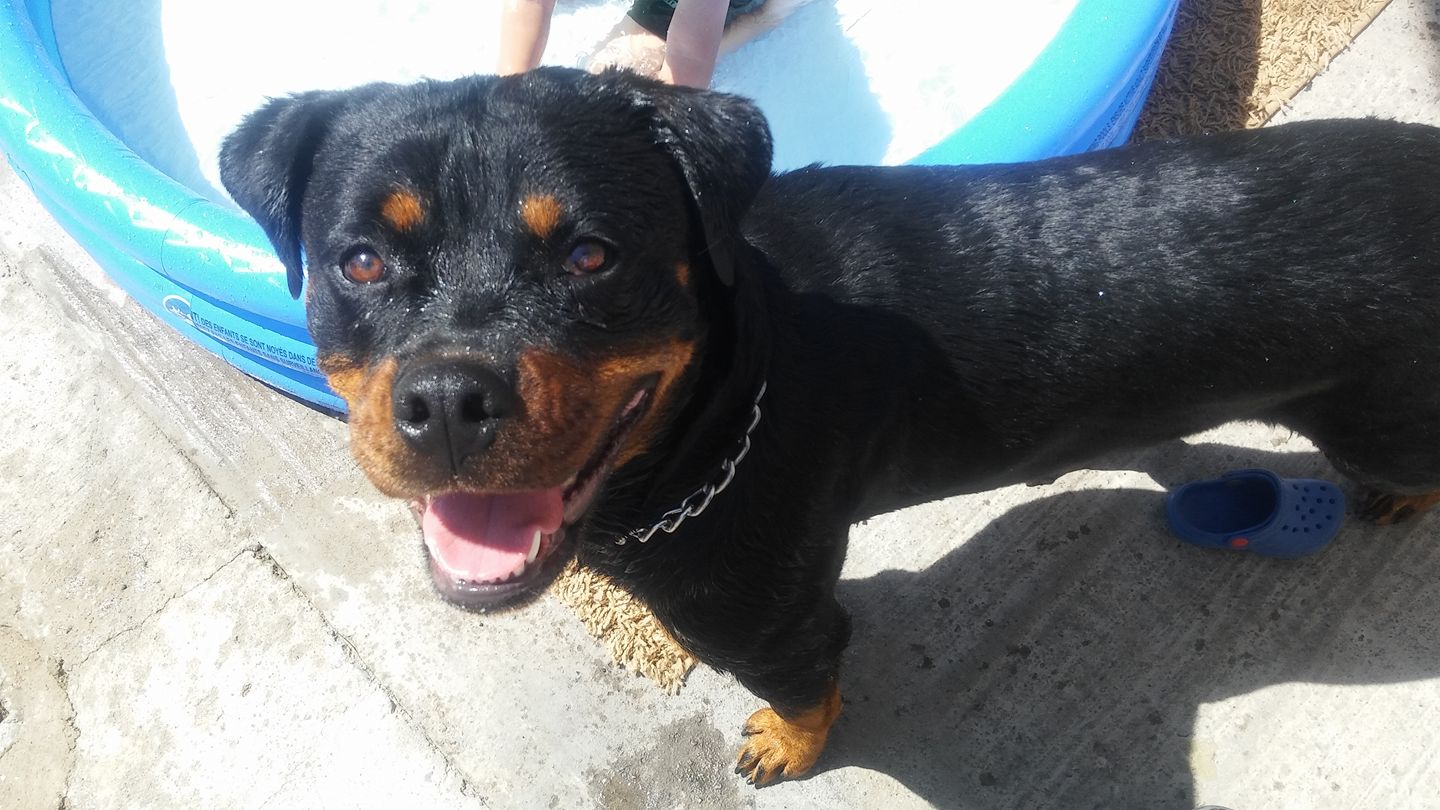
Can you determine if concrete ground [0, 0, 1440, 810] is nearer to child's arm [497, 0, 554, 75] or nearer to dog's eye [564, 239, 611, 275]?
dog's eye [564, 239, 611, 275]

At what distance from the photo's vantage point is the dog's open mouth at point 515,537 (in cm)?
183

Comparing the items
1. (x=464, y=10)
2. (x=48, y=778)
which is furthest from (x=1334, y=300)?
(x=464, y=10)

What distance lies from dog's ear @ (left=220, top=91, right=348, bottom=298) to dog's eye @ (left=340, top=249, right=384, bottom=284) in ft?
0.86

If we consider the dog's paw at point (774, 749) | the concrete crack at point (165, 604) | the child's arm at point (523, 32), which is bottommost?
the concrete crack at point (165, 604)

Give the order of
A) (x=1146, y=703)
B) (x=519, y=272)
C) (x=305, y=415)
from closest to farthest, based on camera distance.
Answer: (x=519, y=272) → (x=1146, y=703) → (x=305, y=415)

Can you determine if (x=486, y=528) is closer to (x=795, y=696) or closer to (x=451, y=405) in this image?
(x=451, y=405)

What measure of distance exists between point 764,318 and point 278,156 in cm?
104

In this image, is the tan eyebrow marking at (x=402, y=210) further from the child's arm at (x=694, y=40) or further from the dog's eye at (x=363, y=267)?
the child's arm at (x=694, y=40)

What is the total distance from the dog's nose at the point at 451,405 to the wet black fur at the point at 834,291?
11cm

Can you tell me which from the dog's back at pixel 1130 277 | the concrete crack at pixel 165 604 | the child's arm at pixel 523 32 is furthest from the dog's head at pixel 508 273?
the child's arm at pixel 523 32

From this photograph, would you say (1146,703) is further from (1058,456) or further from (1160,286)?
(1160,286)

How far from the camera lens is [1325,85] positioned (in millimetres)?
3916

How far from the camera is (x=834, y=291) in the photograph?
7.24 feet

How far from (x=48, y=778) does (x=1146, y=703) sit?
3.39m
